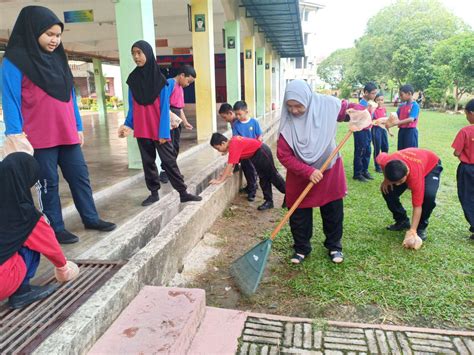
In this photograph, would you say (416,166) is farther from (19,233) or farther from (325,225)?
(19,233)

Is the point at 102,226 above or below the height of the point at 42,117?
below

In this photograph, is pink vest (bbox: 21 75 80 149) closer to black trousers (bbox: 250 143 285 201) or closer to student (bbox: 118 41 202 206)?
student (bbox: 118 41 202 206)

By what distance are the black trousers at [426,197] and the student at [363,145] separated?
2220mm

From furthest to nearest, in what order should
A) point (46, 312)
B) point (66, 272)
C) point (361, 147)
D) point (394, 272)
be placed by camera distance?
1. point (361, 147)
2. point (394, 272)
3. point (66, 272)
4. point (46, 312)

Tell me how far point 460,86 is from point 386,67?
10.7m

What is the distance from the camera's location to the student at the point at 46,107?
251 centimetres

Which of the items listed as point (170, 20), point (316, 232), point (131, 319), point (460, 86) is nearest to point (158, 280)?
point (131, 319)

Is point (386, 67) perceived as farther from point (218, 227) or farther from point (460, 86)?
point (218, 227)

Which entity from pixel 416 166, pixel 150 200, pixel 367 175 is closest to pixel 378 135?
pixel 367 175

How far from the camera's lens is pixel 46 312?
1995 mm

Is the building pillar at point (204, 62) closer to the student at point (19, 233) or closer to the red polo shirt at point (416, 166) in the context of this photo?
the red polo shirt at point (416, 166)

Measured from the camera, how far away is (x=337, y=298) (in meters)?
2.67

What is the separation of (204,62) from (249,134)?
11.7 feet

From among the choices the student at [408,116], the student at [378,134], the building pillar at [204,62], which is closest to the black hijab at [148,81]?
the student at [408,116]
